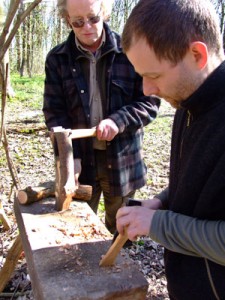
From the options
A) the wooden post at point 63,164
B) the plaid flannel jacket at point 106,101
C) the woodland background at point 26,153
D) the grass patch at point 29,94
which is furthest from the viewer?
the grass patch at point 29,94

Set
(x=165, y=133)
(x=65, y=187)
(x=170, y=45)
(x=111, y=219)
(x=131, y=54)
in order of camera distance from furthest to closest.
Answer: (x=165, y=133), (x=111, y=219), (x=65, y=187), (x=131, y=54), (x=170, y=45)

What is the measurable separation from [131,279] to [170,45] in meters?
0.90

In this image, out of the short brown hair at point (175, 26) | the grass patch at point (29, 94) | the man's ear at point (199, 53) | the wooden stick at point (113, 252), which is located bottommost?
the grass patch at point (29, 94)

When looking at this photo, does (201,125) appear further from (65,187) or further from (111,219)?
(111,219)

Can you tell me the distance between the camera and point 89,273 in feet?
4.91

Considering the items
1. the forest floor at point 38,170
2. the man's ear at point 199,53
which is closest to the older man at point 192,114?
the man's ear at point 199,53

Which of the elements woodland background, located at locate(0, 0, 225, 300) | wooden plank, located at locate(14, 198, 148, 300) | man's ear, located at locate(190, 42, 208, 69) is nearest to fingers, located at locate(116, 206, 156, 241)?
wooden plank, located at locate(14, 198, 148, 300)

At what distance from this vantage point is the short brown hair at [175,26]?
1.09 m

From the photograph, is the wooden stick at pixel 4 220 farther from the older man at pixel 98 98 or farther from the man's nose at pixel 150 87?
the man's nose at pixel 150 87

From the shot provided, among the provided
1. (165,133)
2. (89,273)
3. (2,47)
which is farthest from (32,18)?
(89,273)

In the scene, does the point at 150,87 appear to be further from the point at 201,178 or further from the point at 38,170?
the point at 38,170

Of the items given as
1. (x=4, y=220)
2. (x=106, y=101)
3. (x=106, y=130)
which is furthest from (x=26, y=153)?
(x=106, y=130)

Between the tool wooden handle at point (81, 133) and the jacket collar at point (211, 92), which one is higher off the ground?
the jacket collar at point (211, 92)

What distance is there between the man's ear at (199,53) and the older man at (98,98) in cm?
106
